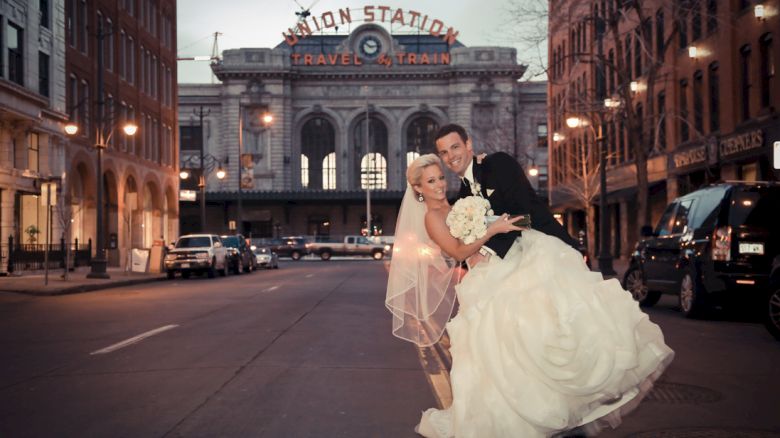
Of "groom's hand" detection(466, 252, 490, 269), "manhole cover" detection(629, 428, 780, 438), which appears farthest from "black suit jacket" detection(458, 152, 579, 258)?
"manhole cover" detection(629, 428, 780, 438)

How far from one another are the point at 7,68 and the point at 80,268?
10959 millimetres

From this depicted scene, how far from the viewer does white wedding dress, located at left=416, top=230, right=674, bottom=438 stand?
16.2ft

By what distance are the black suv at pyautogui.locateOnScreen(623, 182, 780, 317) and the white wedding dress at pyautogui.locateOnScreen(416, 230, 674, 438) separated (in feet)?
27.8

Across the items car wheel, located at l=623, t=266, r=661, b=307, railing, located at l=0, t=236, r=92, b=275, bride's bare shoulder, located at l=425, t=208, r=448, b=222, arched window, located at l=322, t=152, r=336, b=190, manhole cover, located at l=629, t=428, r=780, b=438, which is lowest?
manhole cover, located at l=629, t=428, r=780, b=438

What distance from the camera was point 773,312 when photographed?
38.4ft

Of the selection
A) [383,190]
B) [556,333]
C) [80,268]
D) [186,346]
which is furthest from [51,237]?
[383,190]

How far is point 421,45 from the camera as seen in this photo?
9256cm

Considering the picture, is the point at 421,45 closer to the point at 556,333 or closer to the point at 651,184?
the point at 651,184

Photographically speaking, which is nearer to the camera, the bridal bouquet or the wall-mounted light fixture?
the bridal bouquet

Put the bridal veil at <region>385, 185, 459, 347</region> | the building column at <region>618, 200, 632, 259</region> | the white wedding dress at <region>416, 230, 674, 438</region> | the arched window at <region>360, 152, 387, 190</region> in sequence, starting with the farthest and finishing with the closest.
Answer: the arched window at <region>360, 152, 387, 190</region>
the building column at <region>618, 200, 632, 259</region>
the bridal veil at <region>385, 185, 459, 347</region>
the white wedding dress at <region>416, 230, 674, 438</region>

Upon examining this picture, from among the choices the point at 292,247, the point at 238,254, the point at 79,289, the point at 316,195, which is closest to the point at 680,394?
the point at 79,289

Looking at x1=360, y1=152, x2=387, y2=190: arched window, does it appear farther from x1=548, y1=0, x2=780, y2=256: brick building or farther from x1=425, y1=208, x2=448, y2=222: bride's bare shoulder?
x1=425, y1=208, x2=448, y2=222: bride's bare shoulder

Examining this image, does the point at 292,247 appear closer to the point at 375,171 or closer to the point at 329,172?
the point at 329,172

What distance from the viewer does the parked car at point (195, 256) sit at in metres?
33.1
